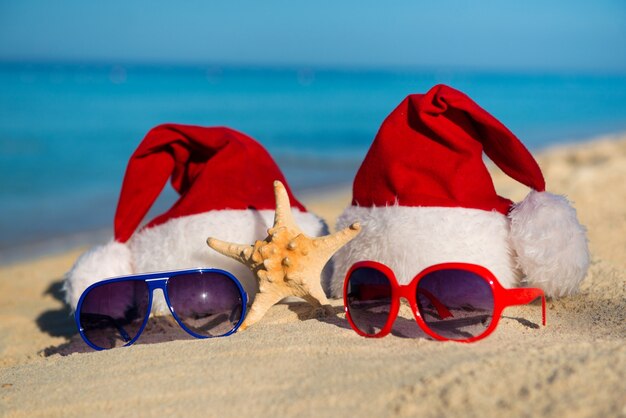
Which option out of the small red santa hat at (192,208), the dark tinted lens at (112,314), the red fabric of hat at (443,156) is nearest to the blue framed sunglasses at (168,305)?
the dark tinted lens at (112,314)

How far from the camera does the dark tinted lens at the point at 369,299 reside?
Answer: 89.3 inches

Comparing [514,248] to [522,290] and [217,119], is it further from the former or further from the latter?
[217,119]

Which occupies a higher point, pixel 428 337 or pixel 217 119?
pixel 217 119

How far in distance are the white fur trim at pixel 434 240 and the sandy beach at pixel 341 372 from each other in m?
0.24

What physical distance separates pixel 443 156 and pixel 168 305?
1171mm

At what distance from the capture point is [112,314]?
8.66 ft

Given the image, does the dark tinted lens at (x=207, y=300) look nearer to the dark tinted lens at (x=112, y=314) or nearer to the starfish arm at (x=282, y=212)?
the dark tinted lens at (x=112, y=314)

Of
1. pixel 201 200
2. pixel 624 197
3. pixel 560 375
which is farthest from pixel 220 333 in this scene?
pixel 624 197

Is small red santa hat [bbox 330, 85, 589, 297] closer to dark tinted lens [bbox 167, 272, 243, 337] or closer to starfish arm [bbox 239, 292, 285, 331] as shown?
starfish arm [bbox 239, 292, 285, 331]

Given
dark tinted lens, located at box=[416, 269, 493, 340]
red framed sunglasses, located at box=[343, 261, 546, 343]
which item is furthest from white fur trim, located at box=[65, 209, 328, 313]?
dark tinted lens, located at box=[416, 269, 493, 340]

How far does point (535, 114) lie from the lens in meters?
22.4

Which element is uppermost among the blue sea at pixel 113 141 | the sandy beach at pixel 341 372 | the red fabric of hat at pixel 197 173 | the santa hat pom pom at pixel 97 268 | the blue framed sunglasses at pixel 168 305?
the blue sea at pixel 113 141

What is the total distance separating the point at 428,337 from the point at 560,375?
1.91ft

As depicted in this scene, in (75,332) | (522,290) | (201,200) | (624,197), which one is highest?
(624,197)
